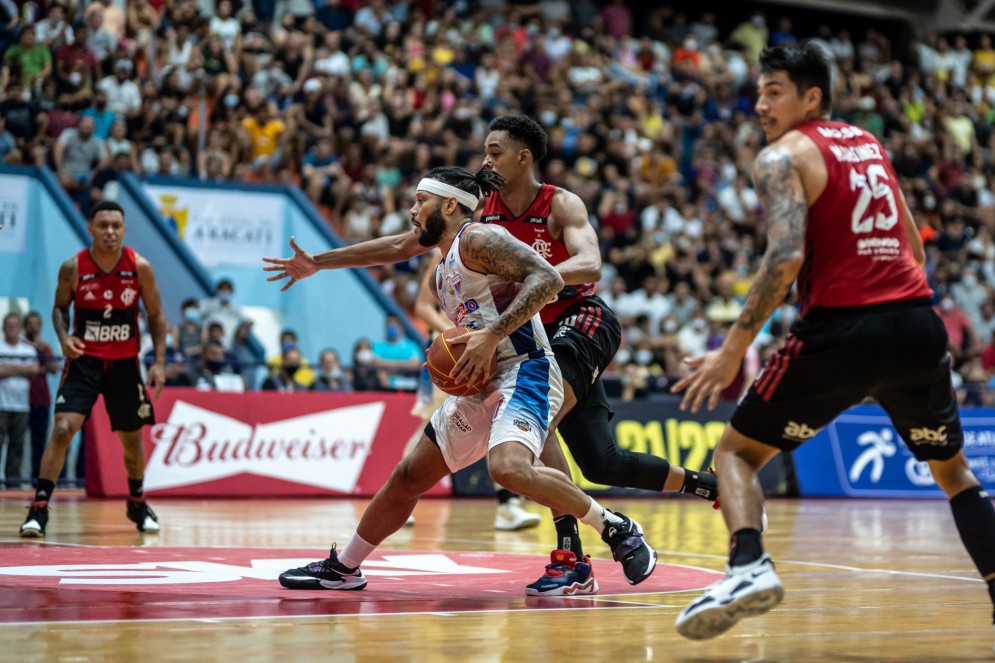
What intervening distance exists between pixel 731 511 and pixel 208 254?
46.5 ft

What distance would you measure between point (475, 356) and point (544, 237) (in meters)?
1.53

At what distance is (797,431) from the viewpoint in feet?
16.0

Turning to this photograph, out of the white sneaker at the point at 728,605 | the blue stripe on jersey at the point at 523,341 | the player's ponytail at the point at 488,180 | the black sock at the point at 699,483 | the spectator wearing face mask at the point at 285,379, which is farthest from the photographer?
the spectator wearing face mask at the point at 285,379

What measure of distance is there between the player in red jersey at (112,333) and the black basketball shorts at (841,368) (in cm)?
602

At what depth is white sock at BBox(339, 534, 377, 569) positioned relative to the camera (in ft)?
20.6

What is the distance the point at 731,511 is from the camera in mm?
4855

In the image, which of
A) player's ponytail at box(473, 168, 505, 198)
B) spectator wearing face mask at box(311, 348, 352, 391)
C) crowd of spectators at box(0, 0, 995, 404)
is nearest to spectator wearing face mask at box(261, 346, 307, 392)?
crowd of spectators at box(0, 0, 995, 404)

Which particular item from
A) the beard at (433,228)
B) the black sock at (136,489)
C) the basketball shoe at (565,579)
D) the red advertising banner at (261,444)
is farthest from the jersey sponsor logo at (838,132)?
the red advertising banner at (261,444)

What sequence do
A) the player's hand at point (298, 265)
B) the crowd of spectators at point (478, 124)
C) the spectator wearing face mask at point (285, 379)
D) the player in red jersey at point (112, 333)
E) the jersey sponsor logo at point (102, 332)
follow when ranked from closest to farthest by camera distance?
the player's hand at point (298, 265) < the player in red jersey at point (112, 333) < the jersey sponsor logo at point (102, 332) < the spectator wearing face mask at point (285, 379) < the crowd of spectators at point (478, 124)

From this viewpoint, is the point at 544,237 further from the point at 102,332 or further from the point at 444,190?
the point at 102,332

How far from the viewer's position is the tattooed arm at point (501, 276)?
5.82 metres

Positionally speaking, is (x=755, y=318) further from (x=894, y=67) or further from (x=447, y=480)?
(x=894, y=67)

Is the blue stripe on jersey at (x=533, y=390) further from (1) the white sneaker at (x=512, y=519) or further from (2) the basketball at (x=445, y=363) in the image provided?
(1) the white sneaker at (x=512, y=519)

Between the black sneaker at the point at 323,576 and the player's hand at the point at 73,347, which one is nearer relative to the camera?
A: the black sneaker at the point at 323,576
